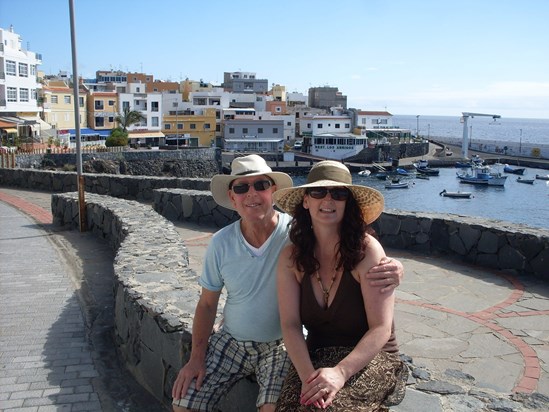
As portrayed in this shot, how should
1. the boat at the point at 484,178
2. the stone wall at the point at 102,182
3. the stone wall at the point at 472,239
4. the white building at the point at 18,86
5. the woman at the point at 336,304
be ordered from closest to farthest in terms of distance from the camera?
the woman at the point at 336,304
the stone wall at the point at 472,239
the stone wall at the point at 102,182
the white building at the point at 18,86
the boat at the point at 484,178

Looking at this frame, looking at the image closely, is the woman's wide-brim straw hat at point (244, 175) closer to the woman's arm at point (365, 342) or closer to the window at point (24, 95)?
the woman's arm at point (365, 342)

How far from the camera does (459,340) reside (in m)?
5.23

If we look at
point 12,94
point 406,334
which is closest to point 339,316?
point 406,334

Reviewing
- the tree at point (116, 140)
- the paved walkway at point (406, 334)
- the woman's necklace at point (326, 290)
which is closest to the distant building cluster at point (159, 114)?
the tree at point (116, 140)

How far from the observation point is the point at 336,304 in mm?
2777

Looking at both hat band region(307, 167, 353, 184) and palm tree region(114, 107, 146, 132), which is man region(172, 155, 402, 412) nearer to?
hat band region(307, 167, 353, 184)

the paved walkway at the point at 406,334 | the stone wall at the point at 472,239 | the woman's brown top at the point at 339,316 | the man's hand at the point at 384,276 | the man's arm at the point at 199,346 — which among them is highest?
the man's hand at the point at 384,276

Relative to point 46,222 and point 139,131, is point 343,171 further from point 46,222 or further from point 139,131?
point 139,131

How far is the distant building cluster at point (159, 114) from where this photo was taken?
1874 inches

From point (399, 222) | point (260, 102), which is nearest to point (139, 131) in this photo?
point (260, 102)

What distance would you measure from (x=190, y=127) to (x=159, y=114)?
441 centimetres

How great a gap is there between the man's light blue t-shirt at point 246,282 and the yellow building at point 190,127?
6725cm

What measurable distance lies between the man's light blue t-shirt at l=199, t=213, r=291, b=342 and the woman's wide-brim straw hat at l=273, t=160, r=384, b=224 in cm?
26

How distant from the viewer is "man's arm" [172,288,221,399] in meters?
3.01
